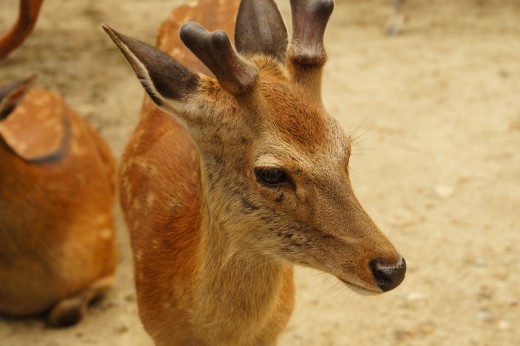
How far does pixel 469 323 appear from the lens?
438 centimetres

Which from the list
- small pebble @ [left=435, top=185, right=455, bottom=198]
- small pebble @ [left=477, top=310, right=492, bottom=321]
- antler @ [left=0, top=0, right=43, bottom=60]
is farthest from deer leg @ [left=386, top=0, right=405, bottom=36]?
antler @ [left=0, top=0, right=43, bottom=60]

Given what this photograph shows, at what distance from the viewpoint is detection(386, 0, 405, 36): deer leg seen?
826 cm

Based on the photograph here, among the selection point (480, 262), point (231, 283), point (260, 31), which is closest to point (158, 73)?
point (260, 31)

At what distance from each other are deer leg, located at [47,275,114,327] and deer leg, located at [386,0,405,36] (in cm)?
473

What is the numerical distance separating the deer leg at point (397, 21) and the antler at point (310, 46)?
17.8ft

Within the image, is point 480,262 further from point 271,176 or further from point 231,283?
point 271,176

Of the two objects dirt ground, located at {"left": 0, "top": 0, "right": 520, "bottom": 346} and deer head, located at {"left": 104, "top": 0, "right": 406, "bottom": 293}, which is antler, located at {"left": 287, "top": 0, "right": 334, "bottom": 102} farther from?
dirt ground, located at {"left": 0, "top": 0, "right": 520, "bottom": 346}

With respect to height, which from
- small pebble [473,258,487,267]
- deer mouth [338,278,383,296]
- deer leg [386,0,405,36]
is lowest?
deer leg [386,0,405,36]

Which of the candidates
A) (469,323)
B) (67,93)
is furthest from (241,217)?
(67,93)

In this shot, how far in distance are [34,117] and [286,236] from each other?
120 inches

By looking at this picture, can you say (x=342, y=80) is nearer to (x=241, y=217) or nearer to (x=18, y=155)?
(x=18, y=155)

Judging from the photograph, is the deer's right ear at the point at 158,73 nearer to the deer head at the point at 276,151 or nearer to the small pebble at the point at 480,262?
the deer head at the point at 276,151

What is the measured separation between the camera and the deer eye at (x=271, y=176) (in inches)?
108

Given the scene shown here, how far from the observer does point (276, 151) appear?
2738 millimetres
